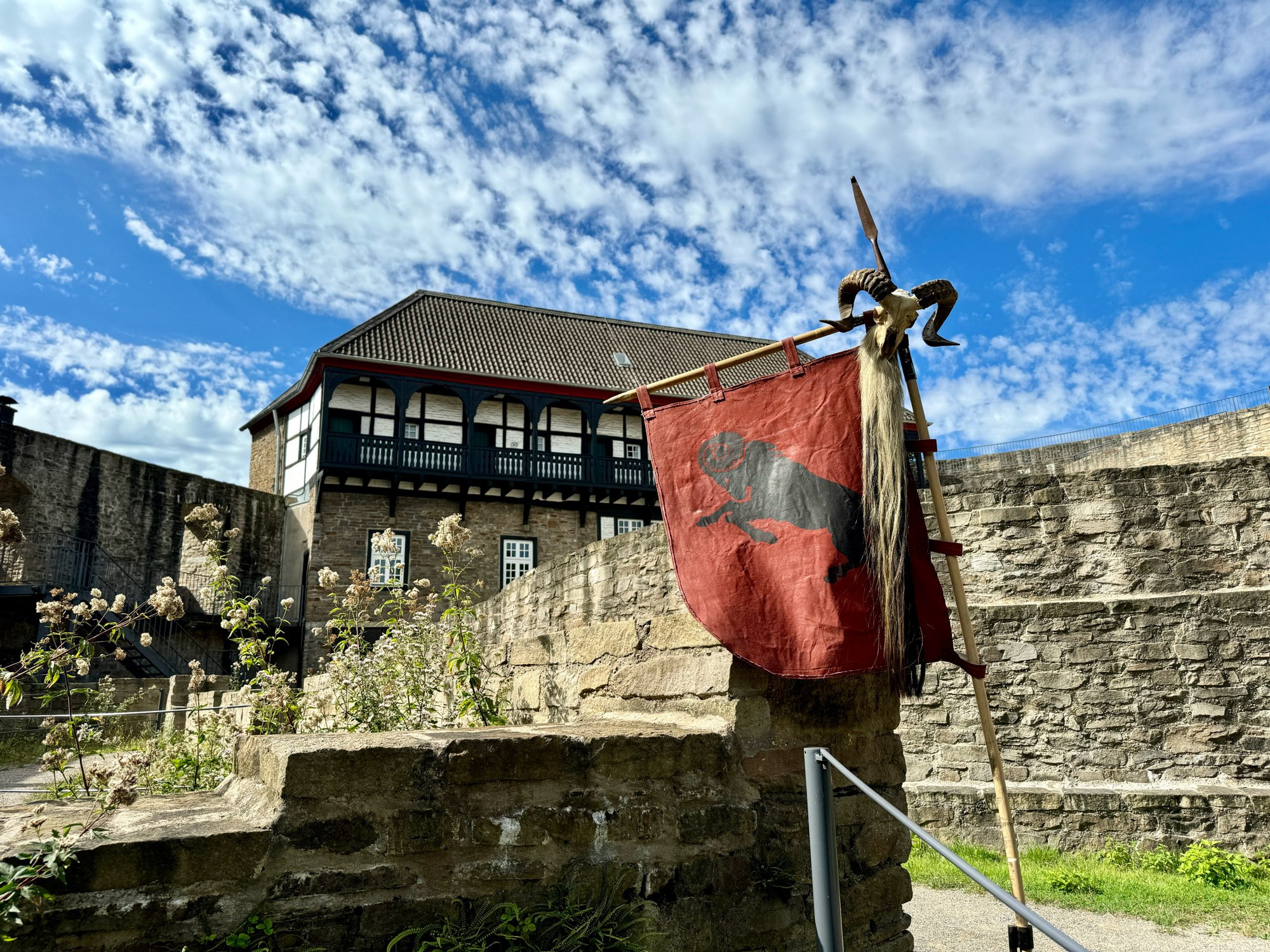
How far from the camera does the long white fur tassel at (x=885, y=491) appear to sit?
8.75ft

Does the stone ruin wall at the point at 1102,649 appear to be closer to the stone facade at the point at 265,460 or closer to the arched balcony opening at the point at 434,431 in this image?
the arched balcony opening at the point at 434,431

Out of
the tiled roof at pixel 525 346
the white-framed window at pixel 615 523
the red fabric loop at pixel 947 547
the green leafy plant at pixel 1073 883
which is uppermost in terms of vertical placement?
the tiled roof at pixel 525 346

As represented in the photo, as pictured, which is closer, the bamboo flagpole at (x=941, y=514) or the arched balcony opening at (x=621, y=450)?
the bamboo flagpole at (x=941, y=514)

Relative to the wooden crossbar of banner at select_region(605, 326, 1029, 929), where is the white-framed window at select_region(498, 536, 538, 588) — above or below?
above

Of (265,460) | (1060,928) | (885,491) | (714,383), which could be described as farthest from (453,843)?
(265,460)

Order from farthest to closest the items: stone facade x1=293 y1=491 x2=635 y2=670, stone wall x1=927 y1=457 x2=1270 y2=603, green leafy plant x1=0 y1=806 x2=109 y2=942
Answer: stone facade x1=293 y1=491 x2=635 y2=670 → stone wall x1=927 y1=457 x2=1270 y2=603 → green leafy plant x1=0 y1=806 x2=109 y2=942

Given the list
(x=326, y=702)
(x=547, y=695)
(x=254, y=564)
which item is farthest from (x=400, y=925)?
(x=254, y=564)

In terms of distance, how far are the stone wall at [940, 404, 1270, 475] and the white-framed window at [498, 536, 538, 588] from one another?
32.1 ft

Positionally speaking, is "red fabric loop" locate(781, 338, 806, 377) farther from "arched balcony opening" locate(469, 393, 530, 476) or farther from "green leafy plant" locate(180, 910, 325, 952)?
"arched balcony opening" locate(469, 393, 530, 476)

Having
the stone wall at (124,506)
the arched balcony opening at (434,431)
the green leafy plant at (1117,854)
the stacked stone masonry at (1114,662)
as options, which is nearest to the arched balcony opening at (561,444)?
the arched balcony opening at (434,431)

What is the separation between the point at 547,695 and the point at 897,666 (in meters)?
1.94

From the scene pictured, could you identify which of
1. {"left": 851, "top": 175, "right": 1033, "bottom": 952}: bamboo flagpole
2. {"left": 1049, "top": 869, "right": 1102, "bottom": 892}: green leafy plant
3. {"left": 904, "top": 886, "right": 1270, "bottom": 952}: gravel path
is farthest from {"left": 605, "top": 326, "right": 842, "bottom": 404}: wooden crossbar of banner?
{"left": 1049, "top": 869, "right": 1102, "bottom": 892}: green leafy plant

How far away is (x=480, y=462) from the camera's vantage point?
1991cm

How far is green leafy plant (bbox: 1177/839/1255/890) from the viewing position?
5.82 m
